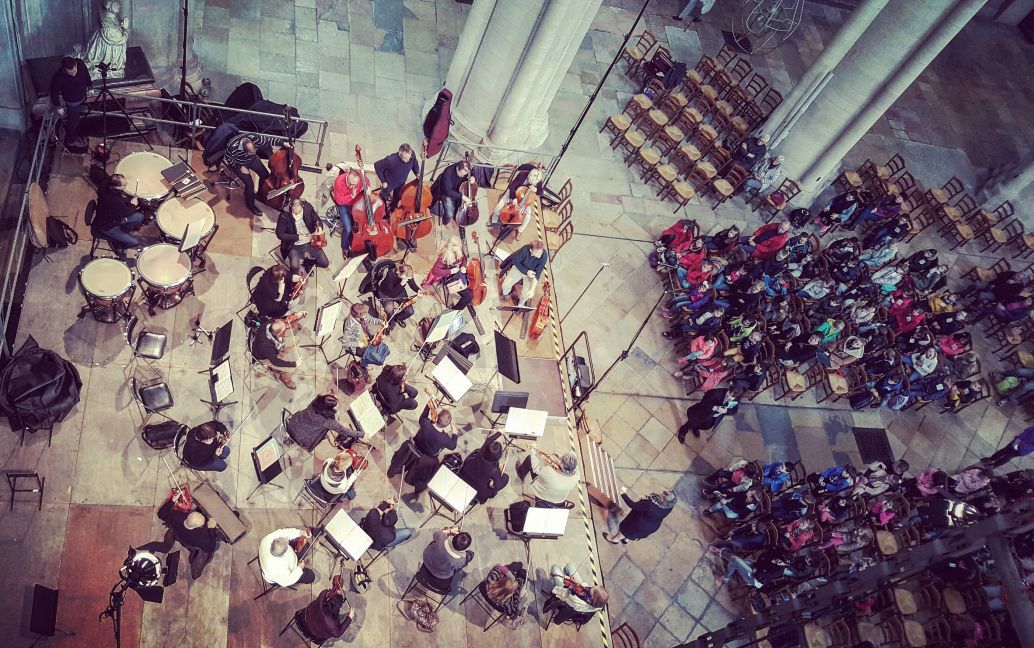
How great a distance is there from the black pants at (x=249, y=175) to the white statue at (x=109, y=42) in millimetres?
2463

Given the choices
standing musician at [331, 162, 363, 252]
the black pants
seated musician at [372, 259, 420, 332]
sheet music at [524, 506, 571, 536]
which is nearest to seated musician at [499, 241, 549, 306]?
seated musician at [372, 259, 420, 332]

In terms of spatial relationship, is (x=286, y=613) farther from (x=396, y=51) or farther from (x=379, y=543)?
(x=396, y=51)

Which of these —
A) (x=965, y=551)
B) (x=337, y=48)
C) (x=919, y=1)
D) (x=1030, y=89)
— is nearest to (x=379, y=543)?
(x=965, y=551)

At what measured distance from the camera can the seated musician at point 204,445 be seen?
1046 centimetres

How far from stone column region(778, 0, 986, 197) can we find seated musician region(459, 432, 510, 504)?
11121 millimetres

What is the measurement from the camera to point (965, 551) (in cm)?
890

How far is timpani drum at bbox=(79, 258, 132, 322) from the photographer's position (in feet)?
36.4

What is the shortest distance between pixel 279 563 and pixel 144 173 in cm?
646

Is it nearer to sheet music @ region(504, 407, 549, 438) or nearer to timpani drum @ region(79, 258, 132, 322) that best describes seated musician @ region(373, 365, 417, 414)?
sheet music @ region(504, 407, 549, 438)

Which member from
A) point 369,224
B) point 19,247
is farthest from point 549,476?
point 19,247

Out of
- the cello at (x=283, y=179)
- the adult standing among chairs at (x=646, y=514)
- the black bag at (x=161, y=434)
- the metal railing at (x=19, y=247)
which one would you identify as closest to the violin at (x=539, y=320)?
the adult standing among chairs at (x=646, y=514)

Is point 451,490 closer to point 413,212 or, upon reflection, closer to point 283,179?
point 413,212

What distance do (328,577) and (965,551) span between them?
7.87 meters

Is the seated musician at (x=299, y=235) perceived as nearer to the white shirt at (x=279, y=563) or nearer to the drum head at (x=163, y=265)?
the drum head at (x=163, y=265)
